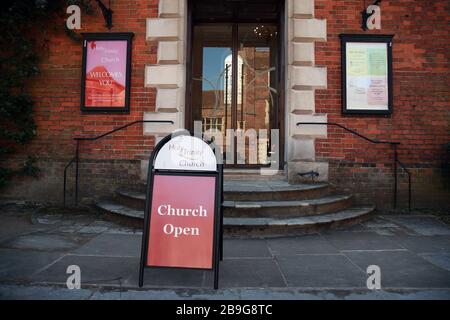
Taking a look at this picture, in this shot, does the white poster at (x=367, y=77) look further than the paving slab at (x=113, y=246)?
Yes

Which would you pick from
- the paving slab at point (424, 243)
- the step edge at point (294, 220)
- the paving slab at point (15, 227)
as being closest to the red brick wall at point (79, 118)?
the paving slab at point (15, 227)

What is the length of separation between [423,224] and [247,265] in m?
3.42

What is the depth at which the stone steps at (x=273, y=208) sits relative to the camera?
447 centimetres

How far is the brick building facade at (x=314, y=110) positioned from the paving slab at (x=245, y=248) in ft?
6.93

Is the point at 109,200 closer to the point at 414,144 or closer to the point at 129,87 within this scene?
the point at 129,87

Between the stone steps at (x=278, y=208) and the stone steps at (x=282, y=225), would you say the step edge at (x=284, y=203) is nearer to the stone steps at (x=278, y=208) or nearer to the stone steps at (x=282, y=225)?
the stone steps at (x=278, y=208)

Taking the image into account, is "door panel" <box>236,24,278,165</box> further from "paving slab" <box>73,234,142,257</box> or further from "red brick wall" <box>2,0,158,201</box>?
"paving slab" <box>73,234,142,257</box>

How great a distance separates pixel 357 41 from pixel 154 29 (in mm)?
3820

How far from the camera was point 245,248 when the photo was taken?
390 cm

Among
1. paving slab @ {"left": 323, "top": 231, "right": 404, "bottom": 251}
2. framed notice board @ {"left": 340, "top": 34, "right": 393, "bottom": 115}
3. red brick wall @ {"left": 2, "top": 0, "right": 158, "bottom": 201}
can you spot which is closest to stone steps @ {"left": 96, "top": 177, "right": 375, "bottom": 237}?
paving slab @ {"left": 323, "top": 231, "right": 404, "bottom": 251}

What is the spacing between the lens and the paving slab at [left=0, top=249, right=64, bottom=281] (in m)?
2.95

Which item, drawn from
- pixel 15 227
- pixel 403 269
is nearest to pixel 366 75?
pixel 403 269

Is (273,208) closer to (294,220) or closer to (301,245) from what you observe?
(294,220)
